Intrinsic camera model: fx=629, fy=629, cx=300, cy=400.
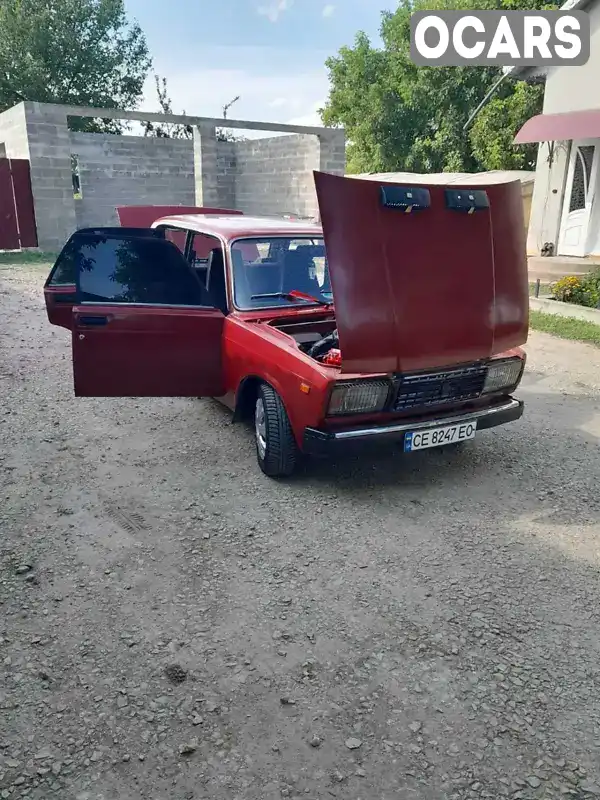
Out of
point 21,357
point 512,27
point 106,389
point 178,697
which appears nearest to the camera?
point 178,697

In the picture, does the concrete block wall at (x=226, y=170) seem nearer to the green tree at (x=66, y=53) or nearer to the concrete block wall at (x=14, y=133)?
the concrete block wall at (x=14, y=133)

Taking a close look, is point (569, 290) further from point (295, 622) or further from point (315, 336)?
point (295, 622)

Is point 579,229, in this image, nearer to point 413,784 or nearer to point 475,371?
point 475,371

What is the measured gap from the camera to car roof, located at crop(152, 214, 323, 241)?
4.97m

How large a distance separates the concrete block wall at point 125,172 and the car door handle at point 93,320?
14819mm

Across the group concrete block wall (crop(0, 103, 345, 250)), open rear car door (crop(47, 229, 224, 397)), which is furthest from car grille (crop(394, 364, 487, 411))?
concrete block wall (crop(0, 103, 345, 250))

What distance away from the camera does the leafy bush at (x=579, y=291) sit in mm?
10305

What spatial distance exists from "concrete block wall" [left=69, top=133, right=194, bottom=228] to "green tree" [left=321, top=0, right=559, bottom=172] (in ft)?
37.0

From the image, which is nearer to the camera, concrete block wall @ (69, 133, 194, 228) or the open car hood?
the open car hood

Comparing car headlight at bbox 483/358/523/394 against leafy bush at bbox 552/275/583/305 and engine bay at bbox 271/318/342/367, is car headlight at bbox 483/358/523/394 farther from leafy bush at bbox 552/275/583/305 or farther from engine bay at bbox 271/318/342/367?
leafy bush at bbox 552/275/583/305

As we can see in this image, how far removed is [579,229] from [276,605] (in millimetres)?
12961

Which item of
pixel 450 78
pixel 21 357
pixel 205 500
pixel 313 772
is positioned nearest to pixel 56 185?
pixel 21 357

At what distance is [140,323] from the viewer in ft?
14.4

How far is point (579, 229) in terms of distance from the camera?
44.3 ft
